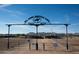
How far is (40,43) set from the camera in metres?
2.31

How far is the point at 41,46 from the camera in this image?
232 centimetres

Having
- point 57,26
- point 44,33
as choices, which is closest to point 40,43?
point 44,33

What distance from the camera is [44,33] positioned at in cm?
230

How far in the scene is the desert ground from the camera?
7.55ft

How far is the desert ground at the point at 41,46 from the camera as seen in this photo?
230 centimetres
